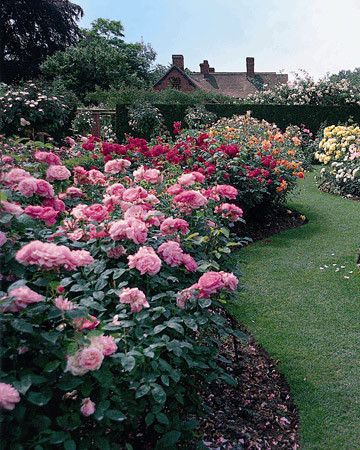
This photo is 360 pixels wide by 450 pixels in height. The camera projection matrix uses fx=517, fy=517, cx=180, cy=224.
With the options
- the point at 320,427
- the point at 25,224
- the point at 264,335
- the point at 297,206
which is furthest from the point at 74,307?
the point at 297,206

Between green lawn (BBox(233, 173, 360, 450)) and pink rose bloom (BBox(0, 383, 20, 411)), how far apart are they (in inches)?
61.4

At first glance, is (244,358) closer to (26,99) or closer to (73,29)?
(26,99)

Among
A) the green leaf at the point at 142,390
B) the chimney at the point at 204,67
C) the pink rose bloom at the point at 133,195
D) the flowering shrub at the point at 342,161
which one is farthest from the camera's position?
the chimney at the point at 204,67

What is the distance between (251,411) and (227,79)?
36.0 meters

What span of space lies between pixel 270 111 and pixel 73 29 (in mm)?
15273

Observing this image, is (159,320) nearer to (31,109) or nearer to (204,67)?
(31,109)

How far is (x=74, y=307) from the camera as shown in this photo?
5.45 ft

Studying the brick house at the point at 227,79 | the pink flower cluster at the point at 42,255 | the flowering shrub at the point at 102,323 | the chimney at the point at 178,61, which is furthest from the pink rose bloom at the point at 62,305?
the chimney at the point at 178,61

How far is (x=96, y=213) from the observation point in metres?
2.31

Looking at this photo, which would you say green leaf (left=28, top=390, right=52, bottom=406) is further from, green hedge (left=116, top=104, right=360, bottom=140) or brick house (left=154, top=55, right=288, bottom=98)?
brick house (left=154, top=55, right=288, bottom=98)

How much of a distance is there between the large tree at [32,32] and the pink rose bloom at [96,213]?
23.4 metres

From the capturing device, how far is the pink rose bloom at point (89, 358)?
1.51m

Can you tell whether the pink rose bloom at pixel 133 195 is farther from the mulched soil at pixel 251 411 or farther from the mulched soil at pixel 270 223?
the mulched soil at pixel 270 223

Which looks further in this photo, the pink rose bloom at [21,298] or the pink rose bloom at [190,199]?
the pink rose bloom at [190,199]
